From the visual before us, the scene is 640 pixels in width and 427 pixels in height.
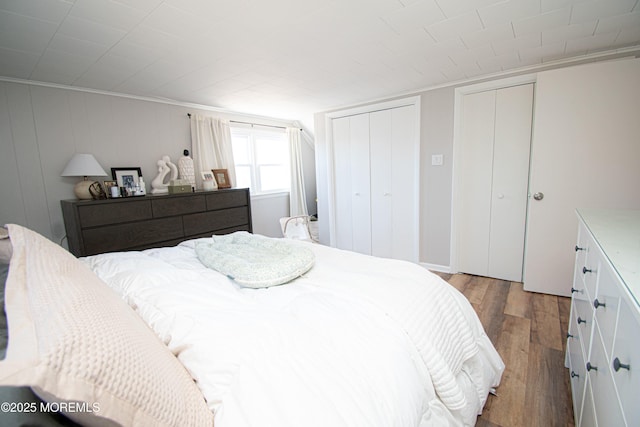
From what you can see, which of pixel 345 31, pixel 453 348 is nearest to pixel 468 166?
pixel 345 31

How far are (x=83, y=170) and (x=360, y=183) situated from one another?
3166 mm

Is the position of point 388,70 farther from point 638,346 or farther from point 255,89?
point 638,346

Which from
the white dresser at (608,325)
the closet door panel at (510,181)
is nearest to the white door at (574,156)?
the closet door panel at (510,181)

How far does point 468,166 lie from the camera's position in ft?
10.3

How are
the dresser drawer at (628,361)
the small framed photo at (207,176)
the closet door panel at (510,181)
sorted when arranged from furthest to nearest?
the small framed photo at (207,176)
the closet door panel at (510,181)
the dresser drawer at (628,361)

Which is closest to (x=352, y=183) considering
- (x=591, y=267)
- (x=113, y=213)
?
(x=113, y=213)

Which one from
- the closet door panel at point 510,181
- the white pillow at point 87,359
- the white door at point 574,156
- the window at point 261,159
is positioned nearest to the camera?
the white pillow at point 87,359

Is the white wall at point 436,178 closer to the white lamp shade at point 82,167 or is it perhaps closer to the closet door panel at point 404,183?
the closet door panel at point 404,183

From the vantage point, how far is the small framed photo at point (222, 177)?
3.73m

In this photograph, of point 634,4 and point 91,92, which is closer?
point 634,4

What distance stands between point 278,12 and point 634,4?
2.17m

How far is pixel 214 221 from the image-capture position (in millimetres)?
3387

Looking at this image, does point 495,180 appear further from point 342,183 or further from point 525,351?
point 342,183

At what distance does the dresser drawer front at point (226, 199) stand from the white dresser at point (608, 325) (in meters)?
3.32
